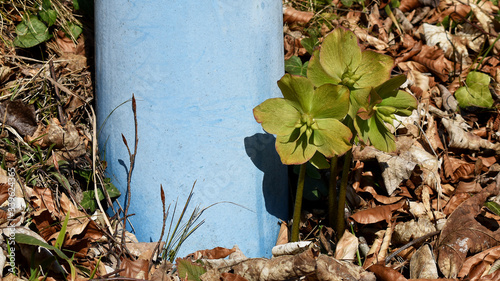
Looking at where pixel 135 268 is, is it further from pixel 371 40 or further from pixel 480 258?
pixel 371 40

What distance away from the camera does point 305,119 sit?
3.91 ft

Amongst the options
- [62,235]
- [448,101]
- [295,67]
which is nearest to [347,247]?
[295,67]

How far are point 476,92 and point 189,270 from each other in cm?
146

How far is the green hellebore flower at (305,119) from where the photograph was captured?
3.88ft

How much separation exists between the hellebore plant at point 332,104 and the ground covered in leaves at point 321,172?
0.46 ft

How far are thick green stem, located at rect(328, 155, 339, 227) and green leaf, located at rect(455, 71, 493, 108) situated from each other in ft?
3.04

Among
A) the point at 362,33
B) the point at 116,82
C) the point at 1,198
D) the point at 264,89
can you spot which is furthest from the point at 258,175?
the point at 362,33

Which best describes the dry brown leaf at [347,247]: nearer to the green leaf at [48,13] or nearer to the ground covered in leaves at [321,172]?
the ground covered in leaves at [321,172]

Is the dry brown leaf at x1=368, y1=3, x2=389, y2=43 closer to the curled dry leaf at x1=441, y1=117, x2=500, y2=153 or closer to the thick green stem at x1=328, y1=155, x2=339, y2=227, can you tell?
the curled dry leaf at x1=441, y1=117, x2=500, y2=153

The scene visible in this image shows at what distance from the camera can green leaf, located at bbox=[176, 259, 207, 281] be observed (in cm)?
124

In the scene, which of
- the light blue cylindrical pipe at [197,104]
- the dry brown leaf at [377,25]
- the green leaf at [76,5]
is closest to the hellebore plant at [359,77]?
the light blue cylindrical pipe at [197,104]

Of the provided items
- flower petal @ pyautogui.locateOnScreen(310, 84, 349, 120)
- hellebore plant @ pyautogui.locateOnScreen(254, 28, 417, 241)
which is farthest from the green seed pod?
flower petal @ pyautogui.locateOnScreen(310, 84, 349, 120)

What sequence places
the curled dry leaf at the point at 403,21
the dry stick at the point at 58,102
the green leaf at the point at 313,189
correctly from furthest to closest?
the curled dry leaf at the point at 403,21
the dry stick at the point at 58,102
the green leaf at the point at 313,189

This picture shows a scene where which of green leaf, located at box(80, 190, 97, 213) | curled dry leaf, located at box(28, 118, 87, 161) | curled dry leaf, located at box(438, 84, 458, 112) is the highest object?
curled dry leaf, located at box(438, 84, 458, 112)
